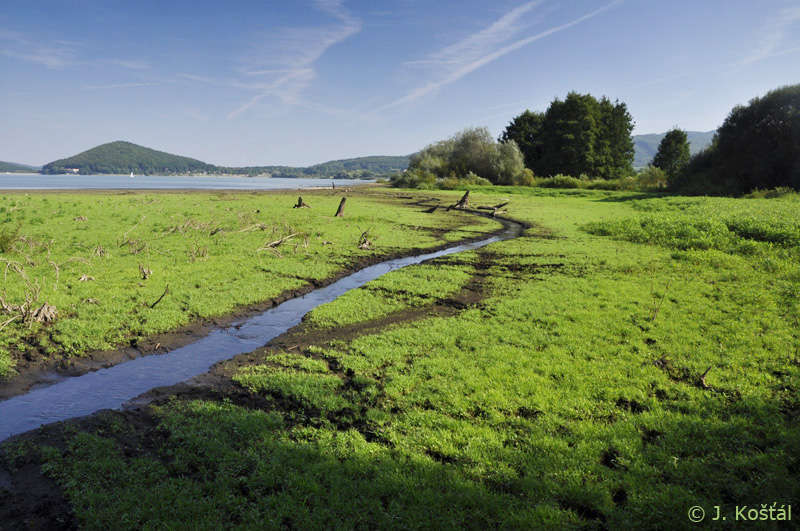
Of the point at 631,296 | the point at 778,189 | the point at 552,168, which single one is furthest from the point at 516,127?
the point at 631,296

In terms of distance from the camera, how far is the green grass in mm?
11766

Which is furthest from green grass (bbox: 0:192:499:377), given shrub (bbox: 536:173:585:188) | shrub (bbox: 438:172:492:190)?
shrub (bbox: 536:173:585:188)

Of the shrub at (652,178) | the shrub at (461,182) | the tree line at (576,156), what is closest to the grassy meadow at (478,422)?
the tree line at (576,156)

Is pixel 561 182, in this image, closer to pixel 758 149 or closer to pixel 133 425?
pixel 758 149

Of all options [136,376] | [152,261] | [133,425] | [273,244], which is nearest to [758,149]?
[273,244]

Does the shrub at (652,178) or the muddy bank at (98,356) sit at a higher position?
the shrub at (652,178)

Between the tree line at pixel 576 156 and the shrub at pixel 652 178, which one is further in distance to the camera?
the shrub at pixel 652 178

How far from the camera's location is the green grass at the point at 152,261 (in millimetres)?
11766

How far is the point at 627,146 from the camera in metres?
95.7

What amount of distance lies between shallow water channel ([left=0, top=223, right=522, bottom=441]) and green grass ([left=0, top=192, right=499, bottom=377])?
1.29 metres

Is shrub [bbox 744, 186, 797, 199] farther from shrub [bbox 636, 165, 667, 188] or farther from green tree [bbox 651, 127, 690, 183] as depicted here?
green tree [bbox 651, 127, 690, 183]

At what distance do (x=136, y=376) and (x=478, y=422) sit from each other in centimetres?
831

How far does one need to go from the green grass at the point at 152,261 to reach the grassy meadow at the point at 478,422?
1.47ft

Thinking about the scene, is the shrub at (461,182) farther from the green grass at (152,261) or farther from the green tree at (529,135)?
the green grass at (152,261)
